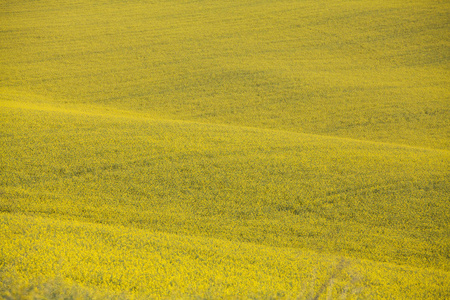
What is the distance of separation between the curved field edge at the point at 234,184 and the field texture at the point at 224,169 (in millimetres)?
47

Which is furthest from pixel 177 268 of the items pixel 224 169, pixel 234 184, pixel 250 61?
pixel 250 61

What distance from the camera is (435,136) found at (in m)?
14.2

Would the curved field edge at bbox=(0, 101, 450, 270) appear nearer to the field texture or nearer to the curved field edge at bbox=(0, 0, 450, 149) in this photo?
the field texture

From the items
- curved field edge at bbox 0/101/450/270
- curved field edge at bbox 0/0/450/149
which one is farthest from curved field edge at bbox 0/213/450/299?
curved field edge at bbox 0/0/450/149

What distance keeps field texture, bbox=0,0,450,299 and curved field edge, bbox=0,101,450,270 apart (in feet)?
0.16

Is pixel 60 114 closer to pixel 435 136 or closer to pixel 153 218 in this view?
pixel 153 218

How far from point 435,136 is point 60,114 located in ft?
47.7

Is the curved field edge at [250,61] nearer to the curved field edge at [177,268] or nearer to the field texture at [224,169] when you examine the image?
the field texture at [224,169]

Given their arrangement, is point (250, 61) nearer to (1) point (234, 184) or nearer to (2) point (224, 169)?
(2) point (224, 169)

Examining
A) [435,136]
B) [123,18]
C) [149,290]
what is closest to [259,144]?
[149,290]

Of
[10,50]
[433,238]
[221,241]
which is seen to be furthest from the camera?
[10,50]

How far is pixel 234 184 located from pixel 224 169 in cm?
75

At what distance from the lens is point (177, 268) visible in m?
5.29

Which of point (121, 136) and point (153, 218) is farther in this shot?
point (121, 136)
